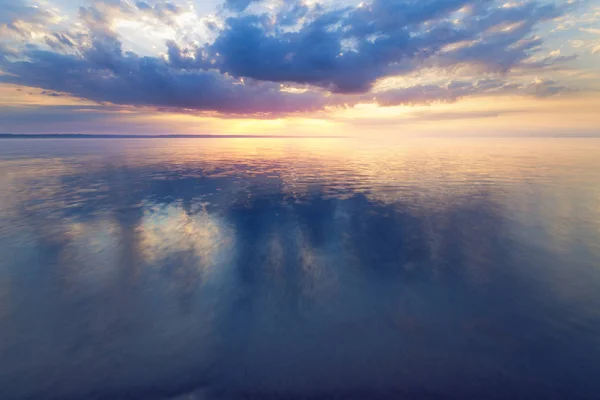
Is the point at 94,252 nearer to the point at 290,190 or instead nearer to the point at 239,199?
the point at 239,199

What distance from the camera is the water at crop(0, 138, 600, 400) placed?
8.16m

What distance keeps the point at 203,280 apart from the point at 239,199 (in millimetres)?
15087

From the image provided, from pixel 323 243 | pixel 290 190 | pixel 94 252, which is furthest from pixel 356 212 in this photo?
pixel 94 252

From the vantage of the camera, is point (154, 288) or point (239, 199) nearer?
point (154, 288)

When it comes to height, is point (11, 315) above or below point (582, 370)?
below

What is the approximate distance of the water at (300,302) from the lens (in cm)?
816

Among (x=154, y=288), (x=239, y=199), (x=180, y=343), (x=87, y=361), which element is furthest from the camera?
(x=239, y=199)

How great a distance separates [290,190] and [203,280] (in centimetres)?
1918

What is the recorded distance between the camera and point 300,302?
11.8 meters

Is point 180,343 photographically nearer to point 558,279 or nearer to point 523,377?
point 523,377

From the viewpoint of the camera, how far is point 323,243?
17891mm

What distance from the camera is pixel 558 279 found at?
13242 mm

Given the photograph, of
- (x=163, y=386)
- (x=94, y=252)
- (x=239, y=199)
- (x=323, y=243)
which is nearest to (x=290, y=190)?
(x=239, y=199)

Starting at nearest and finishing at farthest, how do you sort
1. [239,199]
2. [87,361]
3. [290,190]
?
[87,361] → [239,199] → [290,190]
